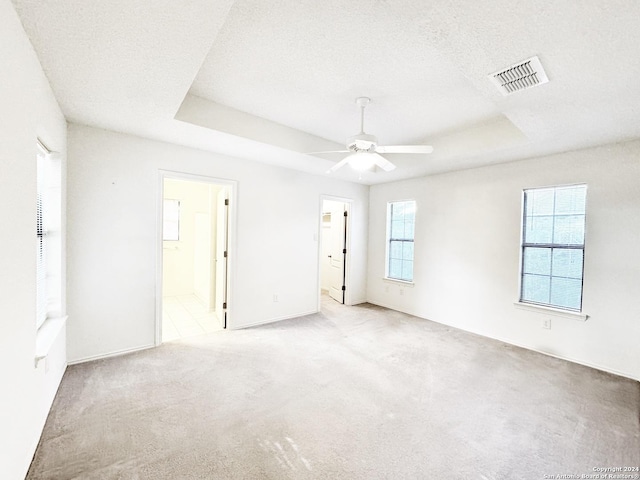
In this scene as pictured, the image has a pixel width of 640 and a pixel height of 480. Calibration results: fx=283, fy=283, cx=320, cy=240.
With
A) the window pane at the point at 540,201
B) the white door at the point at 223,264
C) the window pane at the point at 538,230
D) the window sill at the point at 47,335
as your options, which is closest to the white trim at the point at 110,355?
the window sill at the point at 47,335

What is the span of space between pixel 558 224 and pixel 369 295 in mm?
3282

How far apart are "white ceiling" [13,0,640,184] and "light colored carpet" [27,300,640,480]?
243 cm

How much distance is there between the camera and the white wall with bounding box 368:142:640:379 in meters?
2.96

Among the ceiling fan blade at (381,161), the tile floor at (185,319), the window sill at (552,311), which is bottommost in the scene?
the tile floor at (185,319)

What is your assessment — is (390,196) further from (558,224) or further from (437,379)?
(437,379)

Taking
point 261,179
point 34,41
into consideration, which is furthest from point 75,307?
point 261,179

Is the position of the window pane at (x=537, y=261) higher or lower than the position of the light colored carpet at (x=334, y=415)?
higher

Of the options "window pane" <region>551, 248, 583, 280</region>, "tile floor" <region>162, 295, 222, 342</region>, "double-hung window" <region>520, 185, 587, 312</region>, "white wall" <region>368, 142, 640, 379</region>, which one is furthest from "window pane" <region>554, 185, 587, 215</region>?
"tile floor" <region>162, 295, 222, 342</region>

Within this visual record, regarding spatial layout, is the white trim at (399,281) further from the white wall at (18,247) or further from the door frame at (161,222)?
the white wall at (18,247)

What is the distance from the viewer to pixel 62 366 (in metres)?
2.62

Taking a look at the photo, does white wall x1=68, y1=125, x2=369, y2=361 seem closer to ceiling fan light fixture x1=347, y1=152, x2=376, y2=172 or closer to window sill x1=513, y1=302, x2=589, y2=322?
ceiling fan light fixture x1=347, y1=152, x2=376, y2=172

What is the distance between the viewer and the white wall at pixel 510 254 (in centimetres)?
296

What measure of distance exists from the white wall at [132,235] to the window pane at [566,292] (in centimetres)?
366

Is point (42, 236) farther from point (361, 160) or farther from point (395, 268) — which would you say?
point (395, 268)
